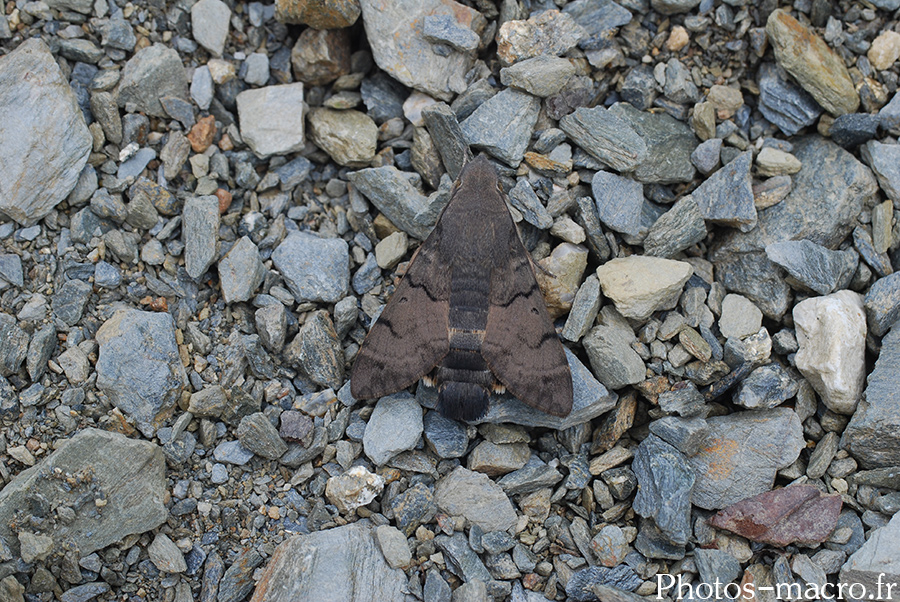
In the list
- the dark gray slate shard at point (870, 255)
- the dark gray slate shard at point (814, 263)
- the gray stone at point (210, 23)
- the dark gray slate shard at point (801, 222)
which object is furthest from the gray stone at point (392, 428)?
the dark gray slate shard at point (870, 255)

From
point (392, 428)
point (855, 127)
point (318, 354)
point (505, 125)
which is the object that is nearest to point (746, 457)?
point (392, 428)

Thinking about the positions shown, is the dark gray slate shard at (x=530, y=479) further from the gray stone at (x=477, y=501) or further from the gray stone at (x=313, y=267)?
the gray stone at (x=313, y=267)

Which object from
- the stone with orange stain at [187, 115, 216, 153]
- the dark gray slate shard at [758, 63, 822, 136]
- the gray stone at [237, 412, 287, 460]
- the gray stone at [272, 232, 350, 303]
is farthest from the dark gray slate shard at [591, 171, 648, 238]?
the stone with orange stain at [187, 115, 216, 153]

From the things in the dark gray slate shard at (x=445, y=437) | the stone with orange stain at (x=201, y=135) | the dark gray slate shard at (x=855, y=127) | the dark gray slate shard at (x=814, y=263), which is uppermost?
the dark gray slate shard at (x=855, y=127)

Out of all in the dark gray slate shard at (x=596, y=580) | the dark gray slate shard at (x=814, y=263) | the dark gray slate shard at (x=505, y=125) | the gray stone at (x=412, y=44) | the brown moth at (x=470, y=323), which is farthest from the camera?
the gray stone at (x=412, y=44)

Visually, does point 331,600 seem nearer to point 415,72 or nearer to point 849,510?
point 849,510

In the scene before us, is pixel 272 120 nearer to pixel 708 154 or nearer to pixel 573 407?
pixel 573 407

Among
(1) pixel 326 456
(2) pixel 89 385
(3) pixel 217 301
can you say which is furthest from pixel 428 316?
(2) pixel 89 385

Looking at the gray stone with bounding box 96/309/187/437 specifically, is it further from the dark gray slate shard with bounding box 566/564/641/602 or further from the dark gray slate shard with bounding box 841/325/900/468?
the dark gray slate shard with bounding box 841/325/900/468
